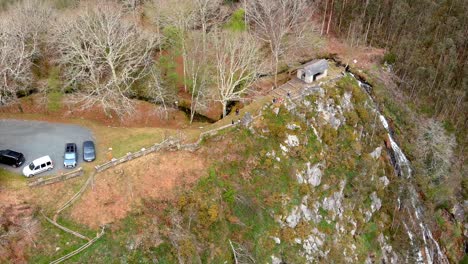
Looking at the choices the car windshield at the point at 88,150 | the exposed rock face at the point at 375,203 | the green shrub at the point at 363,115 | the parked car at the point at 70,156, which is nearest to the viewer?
the parked car at the point at 70,156

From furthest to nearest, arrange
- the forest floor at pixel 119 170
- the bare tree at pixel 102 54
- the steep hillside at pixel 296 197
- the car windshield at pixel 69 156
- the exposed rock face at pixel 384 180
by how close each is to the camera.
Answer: the exposed rock face at pixel 384 180, the bare tree at pixel 102 54, the car windshield at pixel 69 156, the steep hillside at pixel 296 197, the forest floor at pixel 119 170

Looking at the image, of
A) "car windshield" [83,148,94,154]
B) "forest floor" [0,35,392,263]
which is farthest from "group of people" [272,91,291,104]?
"car windshield" [83,148,94,154]

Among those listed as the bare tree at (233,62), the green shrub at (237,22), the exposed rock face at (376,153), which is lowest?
the exposed rock face at (376,153)

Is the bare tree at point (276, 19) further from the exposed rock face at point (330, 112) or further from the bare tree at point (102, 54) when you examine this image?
the bare tree at point (102, 54)

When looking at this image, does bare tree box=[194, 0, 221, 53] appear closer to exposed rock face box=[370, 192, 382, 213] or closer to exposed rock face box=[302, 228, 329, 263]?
exposed rock face box=[302, 228, 329, 263]

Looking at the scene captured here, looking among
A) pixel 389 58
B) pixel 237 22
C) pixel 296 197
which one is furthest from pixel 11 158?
pixel 389 58

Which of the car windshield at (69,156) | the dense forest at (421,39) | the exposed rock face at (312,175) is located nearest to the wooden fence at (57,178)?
the car windshield at (69,156)

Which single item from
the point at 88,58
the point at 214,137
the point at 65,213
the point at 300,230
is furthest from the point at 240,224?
the point at 88,58

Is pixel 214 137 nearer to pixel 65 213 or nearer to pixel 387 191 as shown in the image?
pixel 65 213
